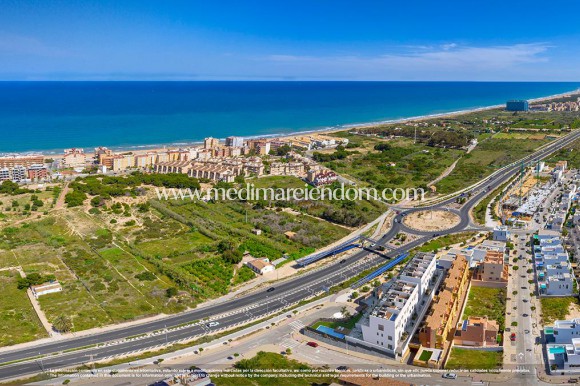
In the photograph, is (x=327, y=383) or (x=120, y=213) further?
(x=120, y=213)

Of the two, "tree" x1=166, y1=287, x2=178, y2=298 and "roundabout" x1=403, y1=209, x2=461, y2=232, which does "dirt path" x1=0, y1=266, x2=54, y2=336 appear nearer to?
"tree" x1=166, y1=287, x2=178, y2=298

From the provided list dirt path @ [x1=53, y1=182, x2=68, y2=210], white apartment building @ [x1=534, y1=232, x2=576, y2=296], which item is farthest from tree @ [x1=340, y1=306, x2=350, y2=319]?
dirt path @ [x1=53, y1=182, x2=68, y2=210]

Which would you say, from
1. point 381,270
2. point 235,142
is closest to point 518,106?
point 235,142

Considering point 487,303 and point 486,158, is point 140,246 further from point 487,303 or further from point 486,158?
point 486,158

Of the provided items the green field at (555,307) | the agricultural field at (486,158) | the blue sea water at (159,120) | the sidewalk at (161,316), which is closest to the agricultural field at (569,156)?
the agricultural field at (486,158)

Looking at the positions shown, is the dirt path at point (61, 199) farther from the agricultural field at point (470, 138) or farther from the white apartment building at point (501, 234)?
the white apartment building at point (501, 234)

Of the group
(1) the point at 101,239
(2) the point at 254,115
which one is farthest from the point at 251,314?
(2) the point at 254,115

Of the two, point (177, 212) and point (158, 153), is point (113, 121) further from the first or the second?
point (177, 212)
